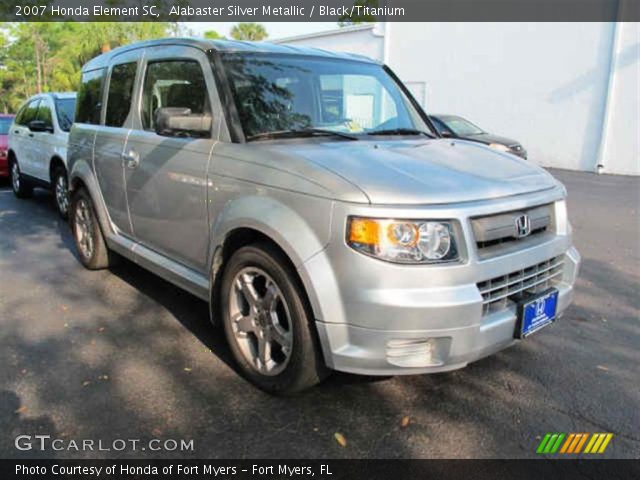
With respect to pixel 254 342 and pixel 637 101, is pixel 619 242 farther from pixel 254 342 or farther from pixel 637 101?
pixel 637 101

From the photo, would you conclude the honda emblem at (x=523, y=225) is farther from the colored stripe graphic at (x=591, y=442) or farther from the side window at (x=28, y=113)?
the side window at (x=28, y=113)

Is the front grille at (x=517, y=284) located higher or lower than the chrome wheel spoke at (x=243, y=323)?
higher

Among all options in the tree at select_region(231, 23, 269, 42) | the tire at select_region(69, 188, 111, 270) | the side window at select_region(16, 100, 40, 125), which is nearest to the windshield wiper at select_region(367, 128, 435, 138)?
the tire at select_region(69, 188, 111, 270)

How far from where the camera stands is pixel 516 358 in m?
3.65

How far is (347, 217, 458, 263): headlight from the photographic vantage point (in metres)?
2.59

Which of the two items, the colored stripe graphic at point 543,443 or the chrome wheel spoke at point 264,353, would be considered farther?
the chrome wheel spoke at point 264,353

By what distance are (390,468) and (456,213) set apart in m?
1.22

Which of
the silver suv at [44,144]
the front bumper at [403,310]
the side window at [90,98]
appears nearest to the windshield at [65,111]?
the silver suv at [44,144]

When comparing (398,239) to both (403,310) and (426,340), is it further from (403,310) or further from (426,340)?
(426,340)

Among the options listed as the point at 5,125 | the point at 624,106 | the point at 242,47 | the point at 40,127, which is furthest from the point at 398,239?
the point at 624,106

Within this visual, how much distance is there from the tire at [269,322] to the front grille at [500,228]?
921 mm

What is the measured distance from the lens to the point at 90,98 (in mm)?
5281

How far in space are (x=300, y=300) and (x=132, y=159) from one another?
2.14 meters

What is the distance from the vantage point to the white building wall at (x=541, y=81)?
15.3 meters
